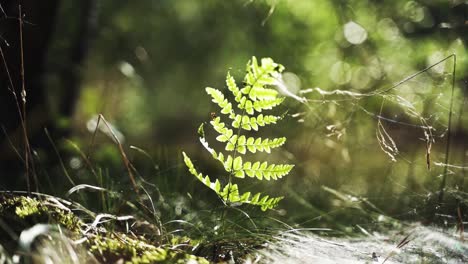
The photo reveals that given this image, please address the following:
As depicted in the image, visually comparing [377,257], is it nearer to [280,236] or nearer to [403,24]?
[280,236]

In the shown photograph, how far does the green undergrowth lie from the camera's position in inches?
57.8

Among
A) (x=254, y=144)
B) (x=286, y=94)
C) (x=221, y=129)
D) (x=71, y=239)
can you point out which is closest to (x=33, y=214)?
(x=71, y=239)

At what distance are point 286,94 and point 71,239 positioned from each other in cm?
307

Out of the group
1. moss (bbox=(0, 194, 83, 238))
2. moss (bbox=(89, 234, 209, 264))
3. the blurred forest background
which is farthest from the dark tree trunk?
moss (bbox=(89, 234, 209, 264))

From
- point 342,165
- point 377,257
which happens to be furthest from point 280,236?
point 342,165

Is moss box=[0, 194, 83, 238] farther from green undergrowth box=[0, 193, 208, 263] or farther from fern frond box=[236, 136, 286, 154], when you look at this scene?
fern frond box=[236, 136, 286, 154]

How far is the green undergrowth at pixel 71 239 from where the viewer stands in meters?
1.47

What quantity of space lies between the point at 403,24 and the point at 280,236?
5.03m

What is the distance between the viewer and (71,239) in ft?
5.18

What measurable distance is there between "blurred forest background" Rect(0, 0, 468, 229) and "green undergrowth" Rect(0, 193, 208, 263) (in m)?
0.53

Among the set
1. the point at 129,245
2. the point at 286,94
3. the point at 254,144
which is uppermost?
the point at 286,94

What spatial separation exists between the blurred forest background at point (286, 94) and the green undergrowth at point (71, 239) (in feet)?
1.75

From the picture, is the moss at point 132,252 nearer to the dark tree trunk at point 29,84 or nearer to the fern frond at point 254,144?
the fern frond at point 254,144

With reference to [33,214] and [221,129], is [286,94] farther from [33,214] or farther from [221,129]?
[33,214]
